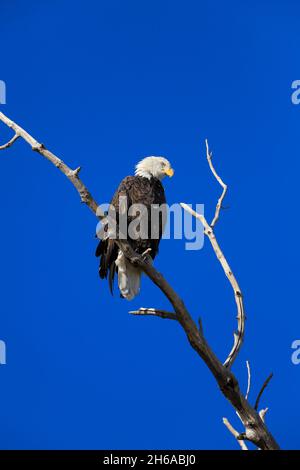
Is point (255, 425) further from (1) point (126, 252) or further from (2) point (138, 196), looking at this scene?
(2) point (138, 196)

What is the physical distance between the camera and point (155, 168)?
262 inches

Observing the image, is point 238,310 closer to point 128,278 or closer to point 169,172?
point 128,278

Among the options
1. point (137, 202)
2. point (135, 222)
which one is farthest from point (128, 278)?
point (137, 202)

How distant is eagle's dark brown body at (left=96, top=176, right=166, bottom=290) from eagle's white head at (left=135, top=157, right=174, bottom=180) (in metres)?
0.08

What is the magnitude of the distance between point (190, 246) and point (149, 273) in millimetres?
658

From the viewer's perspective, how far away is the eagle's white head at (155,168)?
21.7 ft

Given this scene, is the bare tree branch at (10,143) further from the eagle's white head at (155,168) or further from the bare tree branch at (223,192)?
the eagle's white head at (155,168)

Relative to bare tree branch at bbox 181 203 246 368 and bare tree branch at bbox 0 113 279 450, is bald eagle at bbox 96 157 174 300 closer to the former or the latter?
bare tree branch at bbox 181 203 246 368

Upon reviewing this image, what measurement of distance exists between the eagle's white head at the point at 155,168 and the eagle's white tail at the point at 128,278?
825 mm

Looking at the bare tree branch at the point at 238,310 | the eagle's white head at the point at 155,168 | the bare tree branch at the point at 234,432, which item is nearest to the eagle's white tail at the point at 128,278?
the eagle's white head at the point at 155,168

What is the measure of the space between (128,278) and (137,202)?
626mm

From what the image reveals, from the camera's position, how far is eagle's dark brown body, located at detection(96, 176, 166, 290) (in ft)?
19.5
